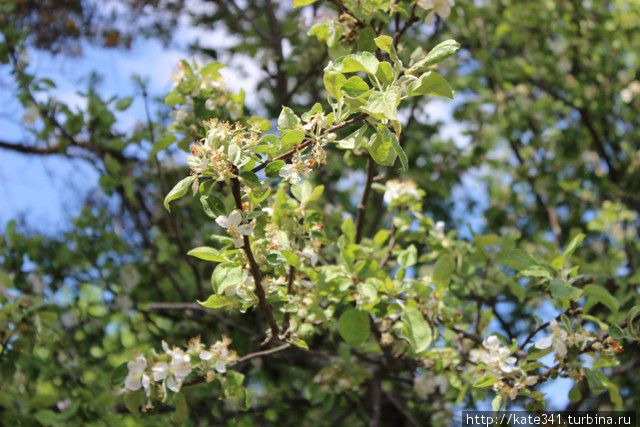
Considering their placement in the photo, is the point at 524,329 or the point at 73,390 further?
the point at 524,329

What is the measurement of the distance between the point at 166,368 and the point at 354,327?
0.55 meters

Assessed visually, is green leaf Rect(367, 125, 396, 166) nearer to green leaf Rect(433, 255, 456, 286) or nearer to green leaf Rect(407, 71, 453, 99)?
green leaf Rect(407, 71, 453, 99)

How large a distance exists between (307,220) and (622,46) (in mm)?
3634

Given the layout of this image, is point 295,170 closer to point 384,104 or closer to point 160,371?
point 384,104

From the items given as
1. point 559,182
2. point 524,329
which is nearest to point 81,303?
point 524,329

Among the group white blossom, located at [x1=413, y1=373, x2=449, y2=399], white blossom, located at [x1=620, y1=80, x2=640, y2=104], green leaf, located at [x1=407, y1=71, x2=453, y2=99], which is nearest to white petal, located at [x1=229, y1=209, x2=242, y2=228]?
green leaf, located at [x1=407, y1=71, x2=453, y2=99]

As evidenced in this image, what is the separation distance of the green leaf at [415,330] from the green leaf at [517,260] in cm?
33

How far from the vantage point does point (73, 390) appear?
2.89m

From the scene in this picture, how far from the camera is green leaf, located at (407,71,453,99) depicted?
1.35 meters

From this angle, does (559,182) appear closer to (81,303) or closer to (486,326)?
(486,326)

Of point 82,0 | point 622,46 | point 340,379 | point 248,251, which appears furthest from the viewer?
point 622,46

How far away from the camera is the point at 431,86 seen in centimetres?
137

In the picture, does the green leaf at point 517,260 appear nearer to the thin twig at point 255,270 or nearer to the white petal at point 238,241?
→ the thin twig at point 255,270

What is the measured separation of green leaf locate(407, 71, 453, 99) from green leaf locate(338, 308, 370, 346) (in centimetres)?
78
